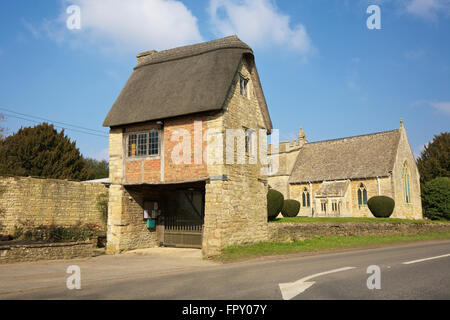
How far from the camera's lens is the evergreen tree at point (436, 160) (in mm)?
42319

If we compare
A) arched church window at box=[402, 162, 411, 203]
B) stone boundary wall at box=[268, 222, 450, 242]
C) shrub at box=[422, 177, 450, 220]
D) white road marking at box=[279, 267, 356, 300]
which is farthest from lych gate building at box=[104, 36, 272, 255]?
arched church window at box=[402, 162, 411, 203]

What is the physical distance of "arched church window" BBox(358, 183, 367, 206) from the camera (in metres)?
36.7

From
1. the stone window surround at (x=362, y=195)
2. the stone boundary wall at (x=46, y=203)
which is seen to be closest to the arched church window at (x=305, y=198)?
the stone window surround at (x=362, y=195)

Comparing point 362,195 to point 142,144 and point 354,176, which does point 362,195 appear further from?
point 142,144

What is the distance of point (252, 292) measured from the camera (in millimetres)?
6484

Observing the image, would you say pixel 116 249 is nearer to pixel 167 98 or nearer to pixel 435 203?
pixel 167 98

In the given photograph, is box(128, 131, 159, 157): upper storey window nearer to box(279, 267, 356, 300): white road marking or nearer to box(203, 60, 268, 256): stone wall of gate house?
box(203, 60, 268, 256): stone wall of gate house

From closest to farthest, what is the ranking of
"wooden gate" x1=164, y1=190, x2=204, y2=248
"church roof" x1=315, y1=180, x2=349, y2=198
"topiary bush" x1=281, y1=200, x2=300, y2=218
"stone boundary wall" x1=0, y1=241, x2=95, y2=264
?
"stone boundary wall" x1=0, y1=241, x2=95, y2=264
"wooden gate" x1=164, y1=190, x2=204, y2=248
"topiary bush" x1=281, y1=200, x2=300, y2=218
"church roof" x1=315, y1=180, x2=349, y2=198

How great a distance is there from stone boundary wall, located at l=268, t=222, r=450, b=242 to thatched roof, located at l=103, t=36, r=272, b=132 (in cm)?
642

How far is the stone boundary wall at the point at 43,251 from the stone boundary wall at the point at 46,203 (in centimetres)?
488

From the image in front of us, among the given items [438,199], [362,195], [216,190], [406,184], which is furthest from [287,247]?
[406,184]

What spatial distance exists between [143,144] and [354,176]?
90.2ft
